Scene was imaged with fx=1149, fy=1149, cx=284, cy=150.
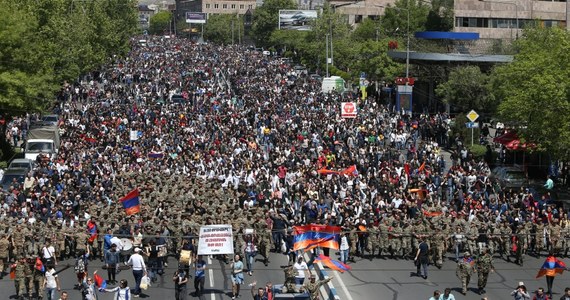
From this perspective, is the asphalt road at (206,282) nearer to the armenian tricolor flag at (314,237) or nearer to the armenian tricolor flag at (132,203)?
the armenian tricolor flag at (314,237)

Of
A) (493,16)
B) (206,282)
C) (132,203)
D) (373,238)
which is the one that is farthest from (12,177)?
(493,16)

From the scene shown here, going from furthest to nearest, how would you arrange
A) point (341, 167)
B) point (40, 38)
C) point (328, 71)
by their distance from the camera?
point (328, 71) < point (40, 38) < point (341, 167)

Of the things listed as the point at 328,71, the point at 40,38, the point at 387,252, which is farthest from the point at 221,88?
the point at 387,252

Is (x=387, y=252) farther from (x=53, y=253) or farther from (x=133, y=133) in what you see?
(x=133, y=133)

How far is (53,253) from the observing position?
27578mm

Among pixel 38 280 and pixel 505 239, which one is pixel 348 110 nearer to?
pixel 505 239

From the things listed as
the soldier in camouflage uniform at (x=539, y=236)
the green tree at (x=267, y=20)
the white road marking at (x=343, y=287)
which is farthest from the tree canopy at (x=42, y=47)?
the green tree at (x=267, y=20)

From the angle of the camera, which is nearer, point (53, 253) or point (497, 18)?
point (53, 253)

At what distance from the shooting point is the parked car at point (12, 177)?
40866mm

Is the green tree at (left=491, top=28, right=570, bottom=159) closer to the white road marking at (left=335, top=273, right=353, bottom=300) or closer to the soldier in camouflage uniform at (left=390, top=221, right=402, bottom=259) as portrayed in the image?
the soldier in camouflage uniform at (left=390, top=221, right=402, bottom=259)

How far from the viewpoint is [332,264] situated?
27.9 meters

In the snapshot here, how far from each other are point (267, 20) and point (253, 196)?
429ft

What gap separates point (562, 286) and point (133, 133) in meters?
27.8

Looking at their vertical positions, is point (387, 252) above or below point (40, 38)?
below
